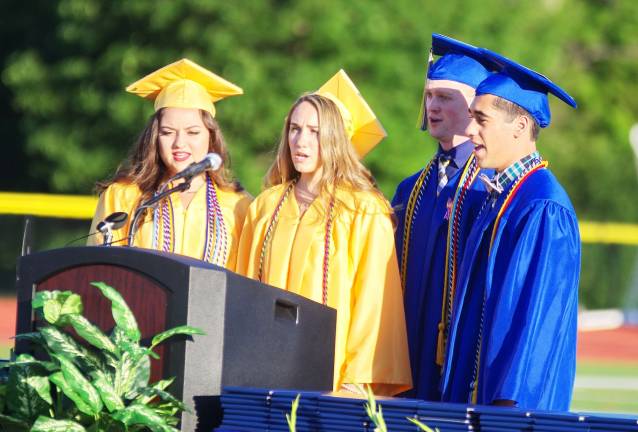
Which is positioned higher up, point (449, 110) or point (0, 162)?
point (0, 162)

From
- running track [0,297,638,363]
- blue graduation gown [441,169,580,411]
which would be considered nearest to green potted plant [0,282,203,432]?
blue graduation gown [441,169,580,411]

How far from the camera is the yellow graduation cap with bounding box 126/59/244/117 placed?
588 centimetres

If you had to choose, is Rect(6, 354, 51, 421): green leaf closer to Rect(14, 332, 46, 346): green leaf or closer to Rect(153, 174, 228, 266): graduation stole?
Rect(14, 332, 46, 346): green leaf

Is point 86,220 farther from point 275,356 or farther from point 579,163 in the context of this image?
point 579,163

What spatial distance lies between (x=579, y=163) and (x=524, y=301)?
22.2m

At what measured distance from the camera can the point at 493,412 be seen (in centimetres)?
345

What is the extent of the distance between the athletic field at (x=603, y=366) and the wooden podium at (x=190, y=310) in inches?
250

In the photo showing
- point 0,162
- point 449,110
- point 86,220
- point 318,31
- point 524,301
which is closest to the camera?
point 524,301

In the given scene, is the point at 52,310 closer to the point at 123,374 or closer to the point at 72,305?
the point at 72,305

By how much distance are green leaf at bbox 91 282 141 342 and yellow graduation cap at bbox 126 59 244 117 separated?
2319 millimetres

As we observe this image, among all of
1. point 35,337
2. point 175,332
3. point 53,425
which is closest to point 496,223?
point 175,332

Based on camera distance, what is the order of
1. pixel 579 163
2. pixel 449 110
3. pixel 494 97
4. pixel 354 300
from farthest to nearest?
pixel 579 163 < pixel 449 110 < pixel 354 300 < pixel 494 97

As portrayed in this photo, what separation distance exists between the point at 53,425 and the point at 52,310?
1.15ft

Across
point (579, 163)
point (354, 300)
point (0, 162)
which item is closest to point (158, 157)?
point (354, 300)
